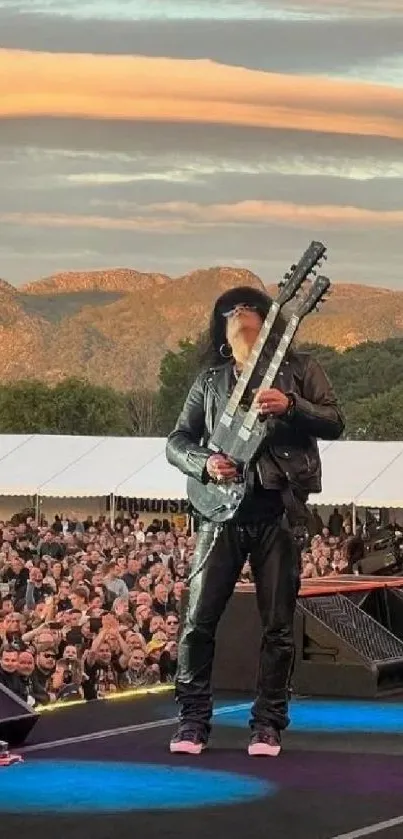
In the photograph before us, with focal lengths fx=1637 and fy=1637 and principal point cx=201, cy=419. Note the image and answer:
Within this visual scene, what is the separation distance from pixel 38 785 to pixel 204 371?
60.1 inches

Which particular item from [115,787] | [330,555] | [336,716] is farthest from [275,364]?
[330,555]

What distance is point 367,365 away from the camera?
369 ft

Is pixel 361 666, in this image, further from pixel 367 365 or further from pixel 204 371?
pixel 367 365

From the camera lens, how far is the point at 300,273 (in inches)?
209

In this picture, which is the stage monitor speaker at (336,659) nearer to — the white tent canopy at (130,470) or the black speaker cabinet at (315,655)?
the black speaker cabinet at (315,655)

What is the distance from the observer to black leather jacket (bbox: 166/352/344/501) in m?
5.23

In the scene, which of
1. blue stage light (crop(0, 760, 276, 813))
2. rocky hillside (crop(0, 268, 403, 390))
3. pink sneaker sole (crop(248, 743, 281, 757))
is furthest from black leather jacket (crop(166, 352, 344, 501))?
rocky hillside (crop(0, 268, 403, 390))

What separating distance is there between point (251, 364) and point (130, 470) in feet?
89.0

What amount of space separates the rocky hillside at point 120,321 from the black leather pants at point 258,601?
110 metres

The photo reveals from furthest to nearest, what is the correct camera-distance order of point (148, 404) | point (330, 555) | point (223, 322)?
point (148, 404), point (330, 555), point (223, 322)

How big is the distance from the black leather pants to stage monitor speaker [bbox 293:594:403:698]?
4.59ft

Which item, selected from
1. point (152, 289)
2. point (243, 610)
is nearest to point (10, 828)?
point (243, 610)

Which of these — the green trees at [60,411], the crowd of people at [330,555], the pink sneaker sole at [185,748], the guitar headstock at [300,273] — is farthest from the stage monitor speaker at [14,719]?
the green trees at [60,411]

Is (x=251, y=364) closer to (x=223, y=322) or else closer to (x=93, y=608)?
(x=223, y=322)
